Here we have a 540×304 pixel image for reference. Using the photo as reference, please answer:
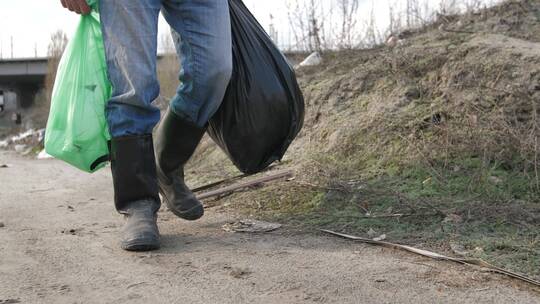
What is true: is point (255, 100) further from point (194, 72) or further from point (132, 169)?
point (132, 169)

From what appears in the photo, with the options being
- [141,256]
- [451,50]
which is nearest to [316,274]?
[141,256]

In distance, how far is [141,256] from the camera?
2.08 metres

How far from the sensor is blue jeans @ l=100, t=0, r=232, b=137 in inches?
88.1

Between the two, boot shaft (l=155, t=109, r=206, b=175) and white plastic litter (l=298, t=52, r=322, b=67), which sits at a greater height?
white plastic litter (l=298, t=52, r=322, b=67)

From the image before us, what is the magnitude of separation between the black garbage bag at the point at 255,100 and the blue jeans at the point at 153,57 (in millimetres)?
83

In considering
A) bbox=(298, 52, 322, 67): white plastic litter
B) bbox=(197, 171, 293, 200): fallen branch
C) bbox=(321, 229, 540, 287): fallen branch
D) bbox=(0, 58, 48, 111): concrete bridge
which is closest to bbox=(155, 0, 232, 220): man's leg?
bbox=(197, 171, 293, 200): fallen branch

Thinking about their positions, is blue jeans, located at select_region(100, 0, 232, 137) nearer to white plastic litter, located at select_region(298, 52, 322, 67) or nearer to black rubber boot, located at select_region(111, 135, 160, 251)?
black rubber boot, located at select_region(111, 135, 160, 251)

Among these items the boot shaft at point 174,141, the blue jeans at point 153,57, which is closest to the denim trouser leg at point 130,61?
the blue jeans at point 153,57

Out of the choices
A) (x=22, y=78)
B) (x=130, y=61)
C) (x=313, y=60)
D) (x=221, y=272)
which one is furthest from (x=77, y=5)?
(x=22, y=78)

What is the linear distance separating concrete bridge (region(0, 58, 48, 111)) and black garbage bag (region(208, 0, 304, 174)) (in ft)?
97.3

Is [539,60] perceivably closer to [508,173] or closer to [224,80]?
[508,173]

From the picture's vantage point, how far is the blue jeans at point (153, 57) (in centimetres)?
224

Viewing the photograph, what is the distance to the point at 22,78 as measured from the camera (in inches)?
1446

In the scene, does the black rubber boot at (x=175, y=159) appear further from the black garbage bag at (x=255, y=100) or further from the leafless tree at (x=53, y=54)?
the leafless tree at (x=53, y=54)
